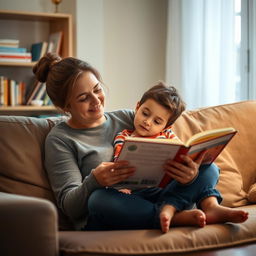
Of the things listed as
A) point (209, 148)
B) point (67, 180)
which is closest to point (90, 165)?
point (67, 180)

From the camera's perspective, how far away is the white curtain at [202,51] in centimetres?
Answer: 382

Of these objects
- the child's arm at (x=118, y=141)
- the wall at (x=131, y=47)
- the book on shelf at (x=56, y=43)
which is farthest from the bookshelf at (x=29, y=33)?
the child's arm at (x=118, y=141)

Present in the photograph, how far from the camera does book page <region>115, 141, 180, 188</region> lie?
163 centimetres

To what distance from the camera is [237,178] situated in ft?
7.57

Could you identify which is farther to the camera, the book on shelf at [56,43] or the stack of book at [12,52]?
the book on shelf at [56,43]

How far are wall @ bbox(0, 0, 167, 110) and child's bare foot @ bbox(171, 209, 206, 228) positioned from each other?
2.74 metres

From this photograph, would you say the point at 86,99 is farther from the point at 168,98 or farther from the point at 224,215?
the point at 224,215

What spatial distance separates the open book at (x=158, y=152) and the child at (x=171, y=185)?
4cm

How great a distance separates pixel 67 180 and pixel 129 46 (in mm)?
2818

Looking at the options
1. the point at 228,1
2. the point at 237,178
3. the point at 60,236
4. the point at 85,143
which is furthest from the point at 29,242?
the point at 228,1

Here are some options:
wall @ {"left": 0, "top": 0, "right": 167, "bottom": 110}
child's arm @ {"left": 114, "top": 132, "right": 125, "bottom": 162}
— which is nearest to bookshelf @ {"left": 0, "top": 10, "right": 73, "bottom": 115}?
wall @ {"left": 0, "top": 0, "right": 167, "bottom": 110}

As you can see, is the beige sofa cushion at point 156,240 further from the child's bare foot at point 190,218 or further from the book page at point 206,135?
the book page at point 206,135

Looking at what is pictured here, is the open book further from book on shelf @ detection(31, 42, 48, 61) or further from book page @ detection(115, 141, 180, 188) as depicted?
book on shelf @ detection(31, 42, 48, 61)

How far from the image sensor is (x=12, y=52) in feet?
13.6
